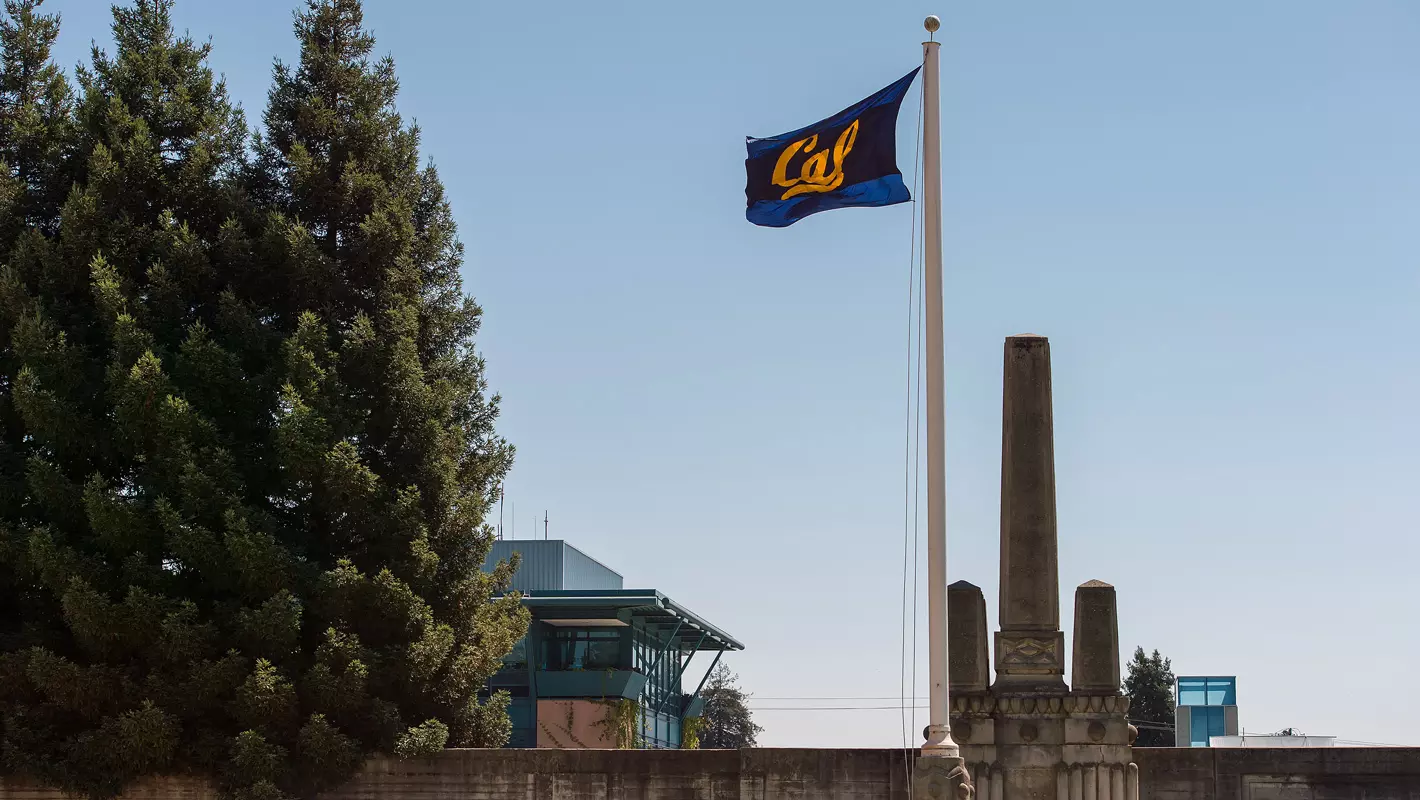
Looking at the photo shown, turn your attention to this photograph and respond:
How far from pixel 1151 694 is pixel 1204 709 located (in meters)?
35.3

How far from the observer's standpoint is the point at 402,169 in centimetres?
2872

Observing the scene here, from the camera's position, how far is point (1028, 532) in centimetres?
2145

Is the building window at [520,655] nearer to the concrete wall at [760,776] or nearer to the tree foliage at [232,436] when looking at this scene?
the tree foliage at [232,436]

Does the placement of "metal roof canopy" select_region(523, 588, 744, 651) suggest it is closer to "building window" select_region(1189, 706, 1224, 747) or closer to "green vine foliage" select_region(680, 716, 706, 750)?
"green vine foliage" select_region(680, 716, 706, 750)

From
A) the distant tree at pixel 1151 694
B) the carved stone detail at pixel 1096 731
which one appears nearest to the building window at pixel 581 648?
the carved stone detail at pixel 1096 731

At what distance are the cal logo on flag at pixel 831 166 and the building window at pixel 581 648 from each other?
3376 cm

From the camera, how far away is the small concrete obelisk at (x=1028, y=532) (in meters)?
21.0

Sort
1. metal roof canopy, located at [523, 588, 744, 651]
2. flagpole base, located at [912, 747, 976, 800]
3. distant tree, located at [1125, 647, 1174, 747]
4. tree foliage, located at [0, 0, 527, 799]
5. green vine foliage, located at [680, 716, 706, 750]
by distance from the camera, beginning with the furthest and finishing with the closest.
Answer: distant tree, located at [1125, 647, 1174, 747]
green vine foliage, located at [680, 716, 706, 750]
metal roof canopy, located at [523, 588, 744, 651]
tree foliage, located at [0, 0, 527, 799]
flagpole base, located at [912, 747, 976, 800]

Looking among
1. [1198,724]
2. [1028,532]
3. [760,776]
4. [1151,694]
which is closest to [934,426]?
[1028,532]

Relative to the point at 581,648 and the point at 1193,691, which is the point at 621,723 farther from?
the point at 1193,691

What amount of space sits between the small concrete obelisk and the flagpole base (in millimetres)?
5629

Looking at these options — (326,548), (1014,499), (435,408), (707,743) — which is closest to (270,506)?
(326,548)

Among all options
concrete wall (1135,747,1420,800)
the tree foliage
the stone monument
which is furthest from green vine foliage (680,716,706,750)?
the stone monument

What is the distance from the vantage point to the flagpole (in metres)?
15.6
